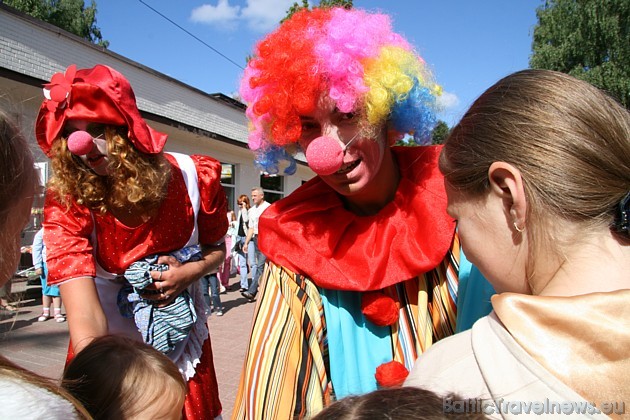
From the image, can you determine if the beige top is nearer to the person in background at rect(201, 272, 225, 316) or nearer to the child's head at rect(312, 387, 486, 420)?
the child's head at rect(312, 387, 486, 420)

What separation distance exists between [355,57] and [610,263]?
0.94 metres

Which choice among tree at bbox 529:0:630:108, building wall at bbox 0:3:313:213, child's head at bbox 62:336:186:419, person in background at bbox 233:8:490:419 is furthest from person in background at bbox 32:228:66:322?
tree at bbox 529:0:630:108

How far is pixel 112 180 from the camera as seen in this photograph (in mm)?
1592

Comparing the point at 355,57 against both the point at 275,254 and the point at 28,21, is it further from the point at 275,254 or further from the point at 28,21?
the point at 28,21

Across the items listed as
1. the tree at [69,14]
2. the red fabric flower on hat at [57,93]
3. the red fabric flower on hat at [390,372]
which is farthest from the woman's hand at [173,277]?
the tree at [69,14]

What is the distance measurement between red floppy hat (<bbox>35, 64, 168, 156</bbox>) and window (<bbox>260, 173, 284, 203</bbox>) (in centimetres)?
1154

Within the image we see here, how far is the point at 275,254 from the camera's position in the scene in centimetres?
138

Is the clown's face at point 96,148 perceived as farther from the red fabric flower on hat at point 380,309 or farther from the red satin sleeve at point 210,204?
the red fabric flower on hat at point 380,309

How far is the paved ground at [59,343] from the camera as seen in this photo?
11.8 ft

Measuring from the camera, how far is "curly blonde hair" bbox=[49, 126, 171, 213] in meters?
1.54

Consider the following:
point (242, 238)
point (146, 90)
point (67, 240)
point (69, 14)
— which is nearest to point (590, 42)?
point (242, 238)

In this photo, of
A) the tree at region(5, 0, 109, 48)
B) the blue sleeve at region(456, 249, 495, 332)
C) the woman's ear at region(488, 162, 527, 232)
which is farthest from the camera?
the tree at region(5, 0, 109, 48)

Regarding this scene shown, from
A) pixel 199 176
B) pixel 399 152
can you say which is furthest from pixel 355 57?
pixel 199 176

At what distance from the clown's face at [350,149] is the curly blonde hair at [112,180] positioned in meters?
0.61
